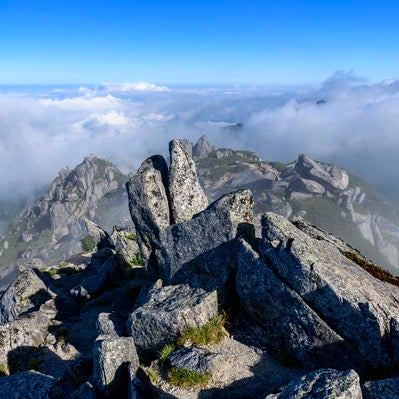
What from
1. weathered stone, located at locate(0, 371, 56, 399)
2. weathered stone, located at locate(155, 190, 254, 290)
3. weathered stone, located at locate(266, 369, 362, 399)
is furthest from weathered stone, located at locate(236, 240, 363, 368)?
weathered stone, located at locate(0, 371, 56, 399)

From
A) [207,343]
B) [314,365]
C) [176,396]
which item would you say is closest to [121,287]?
[207,343]

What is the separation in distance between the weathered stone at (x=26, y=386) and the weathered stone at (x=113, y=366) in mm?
3045

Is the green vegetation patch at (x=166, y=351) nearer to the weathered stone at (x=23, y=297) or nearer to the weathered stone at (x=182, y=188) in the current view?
the weathered stone at (x=182, y=188)

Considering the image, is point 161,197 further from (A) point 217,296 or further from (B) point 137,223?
(A) point 217,296

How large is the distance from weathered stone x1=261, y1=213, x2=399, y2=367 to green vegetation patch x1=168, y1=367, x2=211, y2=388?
5738 mm

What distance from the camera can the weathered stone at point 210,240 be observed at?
20.7 meters

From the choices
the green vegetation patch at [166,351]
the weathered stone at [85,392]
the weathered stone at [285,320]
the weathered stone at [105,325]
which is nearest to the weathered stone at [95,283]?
the weathered stone at [105,325]

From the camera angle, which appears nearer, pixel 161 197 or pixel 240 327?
pixel 240 327

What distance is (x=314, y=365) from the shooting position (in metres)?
16.0

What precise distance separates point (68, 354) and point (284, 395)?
15.2 meters

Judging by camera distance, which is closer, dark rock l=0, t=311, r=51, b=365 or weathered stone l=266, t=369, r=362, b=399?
weathered stone l=266, t=369, r=362, b=399

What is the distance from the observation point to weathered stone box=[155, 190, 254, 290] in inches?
816

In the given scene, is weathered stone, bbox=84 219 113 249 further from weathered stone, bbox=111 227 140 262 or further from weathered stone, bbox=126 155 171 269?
weathered stone, bbox=126 155 171 269

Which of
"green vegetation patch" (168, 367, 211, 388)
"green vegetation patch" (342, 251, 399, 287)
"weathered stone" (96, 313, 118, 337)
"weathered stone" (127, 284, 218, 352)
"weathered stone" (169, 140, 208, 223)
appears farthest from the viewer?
"weathered stone" (169, 140, 208, 223)
